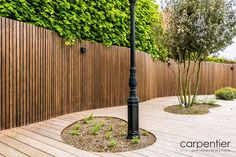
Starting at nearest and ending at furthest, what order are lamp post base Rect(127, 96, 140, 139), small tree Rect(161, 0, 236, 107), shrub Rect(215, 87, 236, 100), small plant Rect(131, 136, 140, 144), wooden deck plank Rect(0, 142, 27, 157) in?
wooden deck plank Rect(0, 142, 27, 157)
small plant Rect(131, 136, 140, 144)
lamp post base Rect(127, 96, 140, 139)
small tree Rect(161, 0, 236, 107)
shrub Rect(215, 87, 236, 100)

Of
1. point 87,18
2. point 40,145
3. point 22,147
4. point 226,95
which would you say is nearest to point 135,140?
point 40,145

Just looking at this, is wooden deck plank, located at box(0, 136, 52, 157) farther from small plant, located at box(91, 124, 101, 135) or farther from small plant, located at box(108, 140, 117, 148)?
small plant, located at box(91, 124, 101, 135)

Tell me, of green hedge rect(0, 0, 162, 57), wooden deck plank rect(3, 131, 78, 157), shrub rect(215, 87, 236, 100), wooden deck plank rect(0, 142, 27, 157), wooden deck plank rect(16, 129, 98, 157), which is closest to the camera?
wooden deck plank rect(0, 142, 27, 157)

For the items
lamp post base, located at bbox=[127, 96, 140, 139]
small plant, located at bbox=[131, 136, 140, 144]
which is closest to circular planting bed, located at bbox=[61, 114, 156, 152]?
small plant, located at bbox=[131, 136, 140, 144]

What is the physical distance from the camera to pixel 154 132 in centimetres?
541

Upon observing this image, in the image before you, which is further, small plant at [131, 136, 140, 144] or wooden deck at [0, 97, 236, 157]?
small plant at [131, 136, 140, 144]

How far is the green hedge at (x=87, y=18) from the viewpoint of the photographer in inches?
238

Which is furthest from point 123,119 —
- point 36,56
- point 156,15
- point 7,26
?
point 156,15

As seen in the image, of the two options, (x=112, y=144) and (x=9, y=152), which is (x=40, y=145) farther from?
(x=112, y=144)

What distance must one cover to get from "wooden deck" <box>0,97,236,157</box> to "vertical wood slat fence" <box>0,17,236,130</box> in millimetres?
392

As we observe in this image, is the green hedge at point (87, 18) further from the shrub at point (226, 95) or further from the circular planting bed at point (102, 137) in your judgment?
the shrub at point (226, 95)

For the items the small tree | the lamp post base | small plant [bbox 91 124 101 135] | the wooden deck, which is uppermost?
the small tree

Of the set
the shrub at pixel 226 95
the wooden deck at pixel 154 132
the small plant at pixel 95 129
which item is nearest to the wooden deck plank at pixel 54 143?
the wooden deck at pixel 154 132

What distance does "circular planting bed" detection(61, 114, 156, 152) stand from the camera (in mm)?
4454
